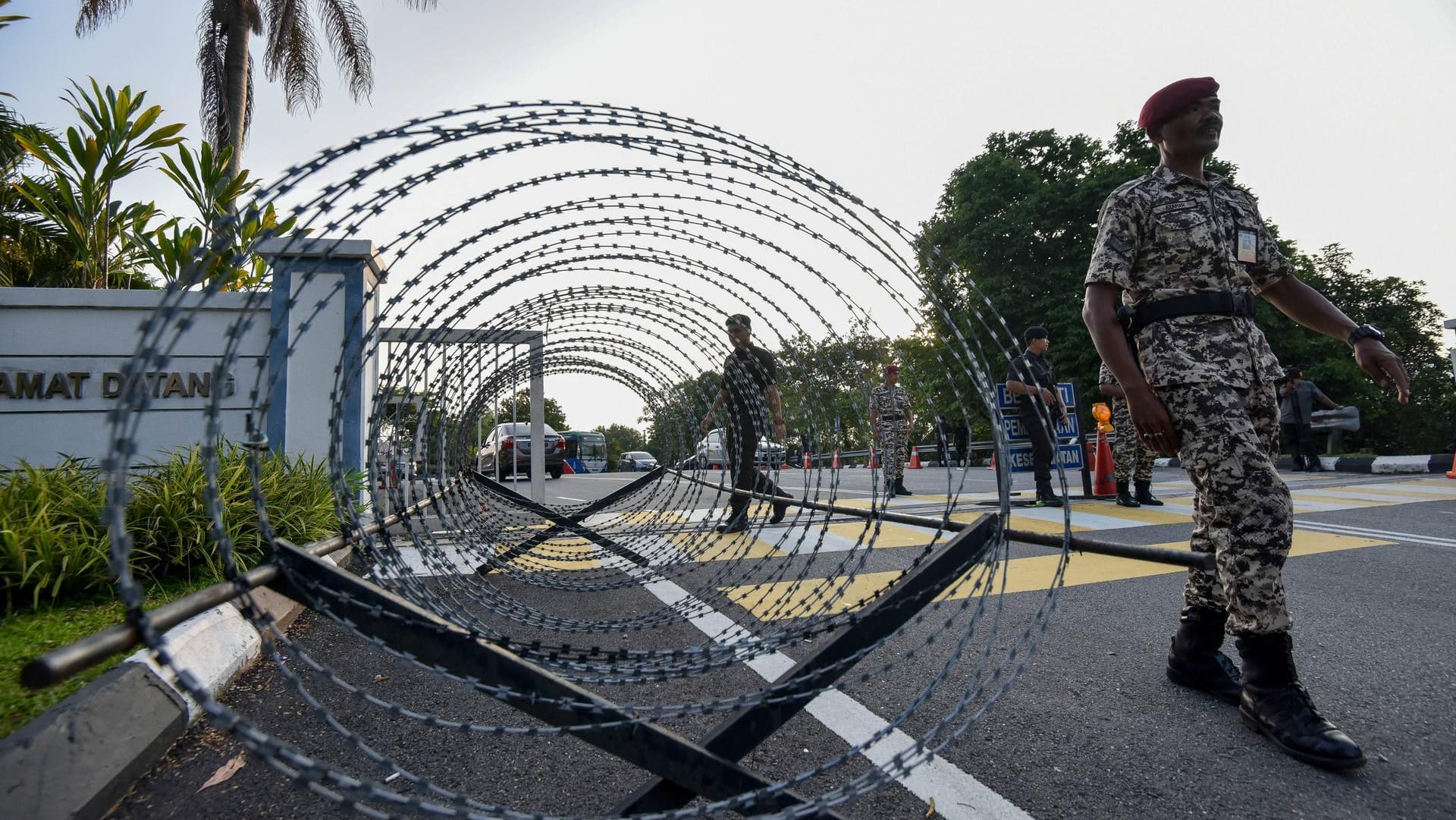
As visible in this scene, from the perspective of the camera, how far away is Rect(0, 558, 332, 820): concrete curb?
6.39 ft

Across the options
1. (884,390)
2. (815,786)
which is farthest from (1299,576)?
(884,390)

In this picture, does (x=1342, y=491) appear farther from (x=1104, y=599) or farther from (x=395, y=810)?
(x=395, y=810)

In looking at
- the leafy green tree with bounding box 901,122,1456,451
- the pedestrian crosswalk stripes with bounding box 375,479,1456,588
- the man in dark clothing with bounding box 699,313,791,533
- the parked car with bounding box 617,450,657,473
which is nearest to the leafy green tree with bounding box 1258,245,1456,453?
the leafy green tree with bounding box 901,122,1456,451

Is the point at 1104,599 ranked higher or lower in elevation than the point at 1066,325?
lower

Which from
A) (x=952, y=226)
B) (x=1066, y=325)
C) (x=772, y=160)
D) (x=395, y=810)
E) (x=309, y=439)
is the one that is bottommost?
(x=395, y=810)

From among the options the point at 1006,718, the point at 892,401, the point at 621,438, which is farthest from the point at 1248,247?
the point at 621,438

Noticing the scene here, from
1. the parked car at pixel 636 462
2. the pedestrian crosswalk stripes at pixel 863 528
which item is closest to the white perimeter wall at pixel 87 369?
the pedestrian crosswalk stripes at pixel 863 528

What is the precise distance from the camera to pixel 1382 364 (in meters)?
2.87

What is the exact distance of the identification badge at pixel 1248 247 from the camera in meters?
2.84

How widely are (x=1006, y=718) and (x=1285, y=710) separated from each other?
82cm

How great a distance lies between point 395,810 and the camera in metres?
2.07

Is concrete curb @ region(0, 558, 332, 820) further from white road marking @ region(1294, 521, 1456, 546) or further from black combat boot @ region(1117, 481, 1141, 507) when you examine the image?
black combat boot @ region(1117, 481, 1141, 507)

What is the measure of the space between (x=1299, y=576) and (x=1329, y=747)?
3.30m

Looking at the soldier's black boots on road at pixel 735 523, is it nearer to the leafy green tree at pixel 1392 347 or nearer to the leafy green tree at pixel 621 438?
the leafy green tree at pixel 1392 347
